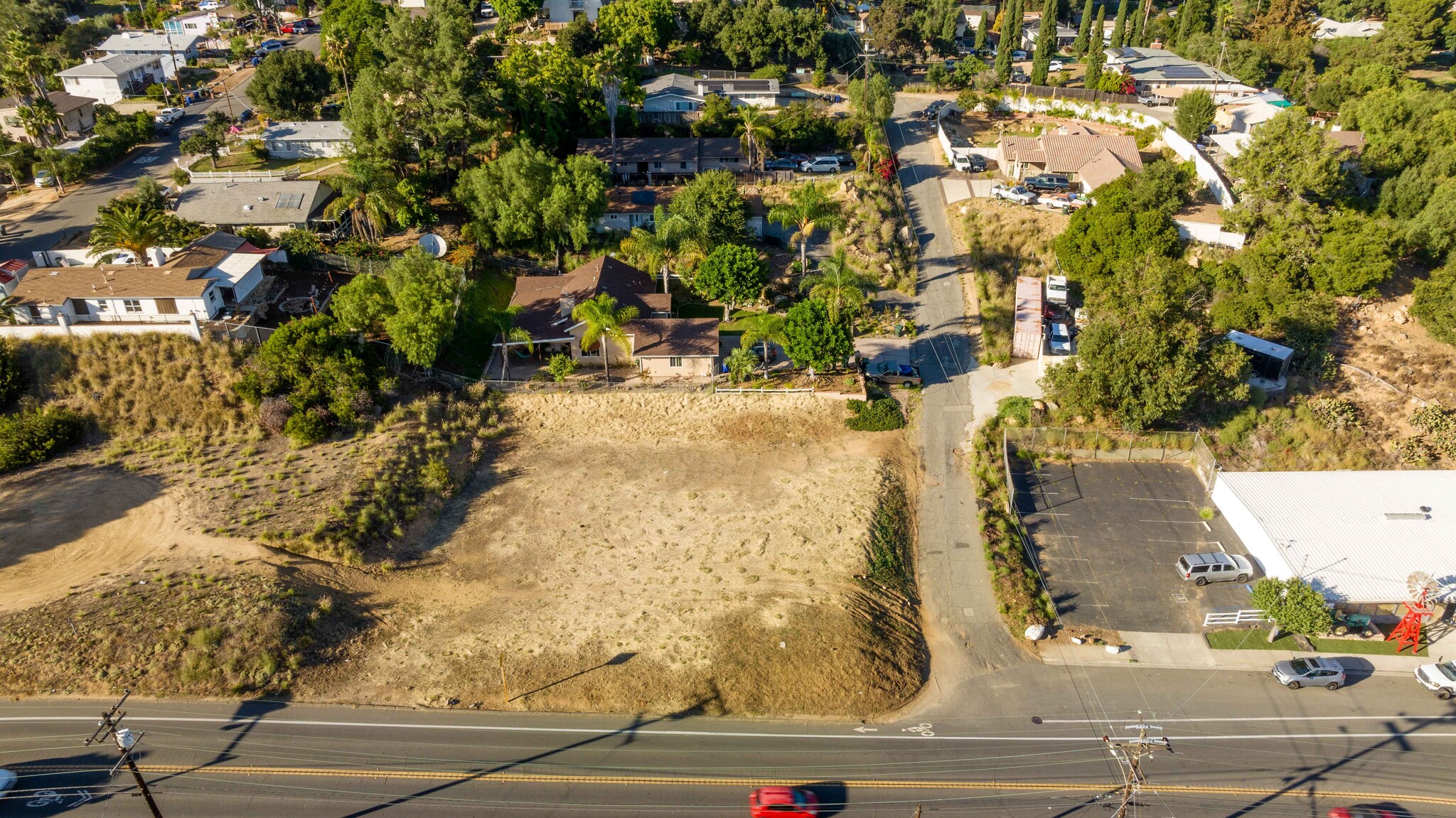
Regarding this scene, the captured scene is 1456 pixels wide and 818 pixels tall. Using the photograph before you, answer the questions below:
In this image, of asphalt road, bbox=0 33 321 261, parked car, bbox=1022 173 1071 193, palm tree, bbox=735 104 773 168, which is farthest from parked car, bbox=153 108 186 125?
parked car, bbox=1022 173 1071 193

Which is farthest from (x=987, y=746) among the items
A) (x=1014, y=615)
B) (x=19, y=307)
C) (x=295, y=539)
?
(x=19, y=307)

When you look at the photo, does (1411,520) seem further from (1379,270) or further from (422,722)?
(422,722)

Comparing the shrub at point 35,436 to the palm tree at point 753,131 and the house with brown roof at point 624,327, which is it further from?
the palm tree at point 753,131

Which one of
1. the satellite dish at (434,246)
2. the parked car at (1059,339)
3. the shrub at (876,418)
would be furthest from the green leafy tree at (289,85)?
the parked car at (1059,339)

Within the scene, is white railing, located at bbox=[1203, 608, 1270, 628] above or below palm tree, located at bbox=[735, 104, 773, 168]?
below

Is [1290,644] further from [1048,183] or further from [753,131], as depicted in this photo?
[753,131]

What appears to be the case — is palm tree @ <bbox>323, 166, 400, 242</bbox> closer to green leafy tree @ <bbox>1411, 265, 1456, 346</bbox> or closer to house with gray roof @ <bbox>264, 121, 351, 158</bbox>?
house with gray roof @ <bbox>264, 121, 351, 158</bbox>
